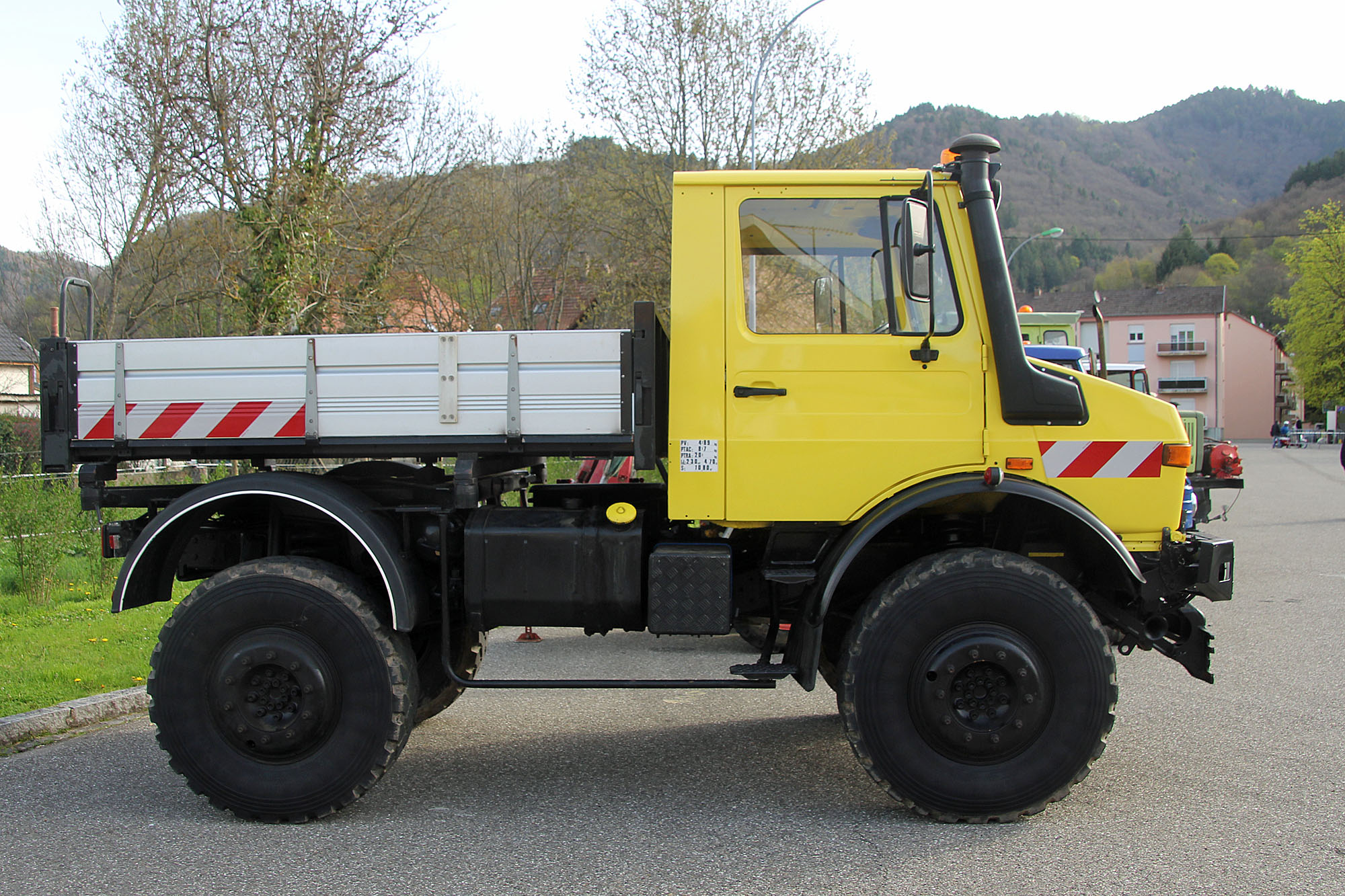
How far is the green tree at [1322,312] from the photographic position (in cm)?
6366

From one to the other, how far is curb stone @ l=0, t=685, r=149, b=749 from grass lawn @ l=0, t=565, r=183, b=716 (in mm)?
181

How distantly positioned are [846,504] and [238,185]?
15.8 m

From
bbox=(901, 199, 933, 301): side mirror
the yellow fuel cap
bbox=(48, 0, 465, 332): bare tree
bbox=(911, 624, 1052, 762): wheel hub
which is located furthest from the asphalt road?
bbox=(48, 0, 465, 332): bare tree

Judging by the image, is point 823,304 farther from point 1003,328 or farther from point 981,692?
point 981,692

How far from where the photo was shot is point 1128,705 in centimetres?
602

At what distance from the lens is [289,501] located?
464 centimetres

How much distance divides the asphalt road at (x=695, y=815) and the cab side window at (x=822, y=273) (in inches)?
80.9

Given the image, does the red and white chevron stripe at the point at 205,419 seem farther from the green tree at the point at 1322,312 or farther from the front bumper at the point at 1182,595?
the green tree at the point at 1322,312

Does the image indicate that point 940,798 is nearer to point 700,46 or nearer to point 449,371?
point 449,371

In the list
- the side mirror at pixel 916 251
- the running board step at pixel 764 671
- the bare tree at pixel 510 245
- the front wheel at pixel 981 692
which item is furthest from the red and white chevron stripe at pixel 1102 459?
Answer: the bare tree at pixel 510 245

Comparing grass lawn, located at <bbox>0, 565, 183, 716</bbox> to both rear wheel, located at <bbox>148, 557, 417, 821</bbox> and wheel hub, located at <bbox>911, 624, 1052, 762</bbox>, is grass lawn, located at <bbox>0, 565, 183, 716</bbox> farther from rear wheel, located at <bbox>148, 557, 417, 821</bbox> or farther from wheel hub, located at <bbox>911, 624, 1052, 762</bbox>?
wheel hub, located at <bbox>911, 624, 1052, 762</bbox>

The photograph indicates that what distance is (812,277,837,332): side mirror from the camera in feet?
14.7

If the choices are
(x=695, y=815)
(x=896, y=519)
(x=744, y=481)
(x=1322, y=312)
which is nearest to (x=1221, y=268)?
→ (x=1322, y=312)

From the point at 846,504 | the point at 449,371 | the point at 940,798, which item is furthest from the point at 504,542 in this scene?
the point at 940,798
